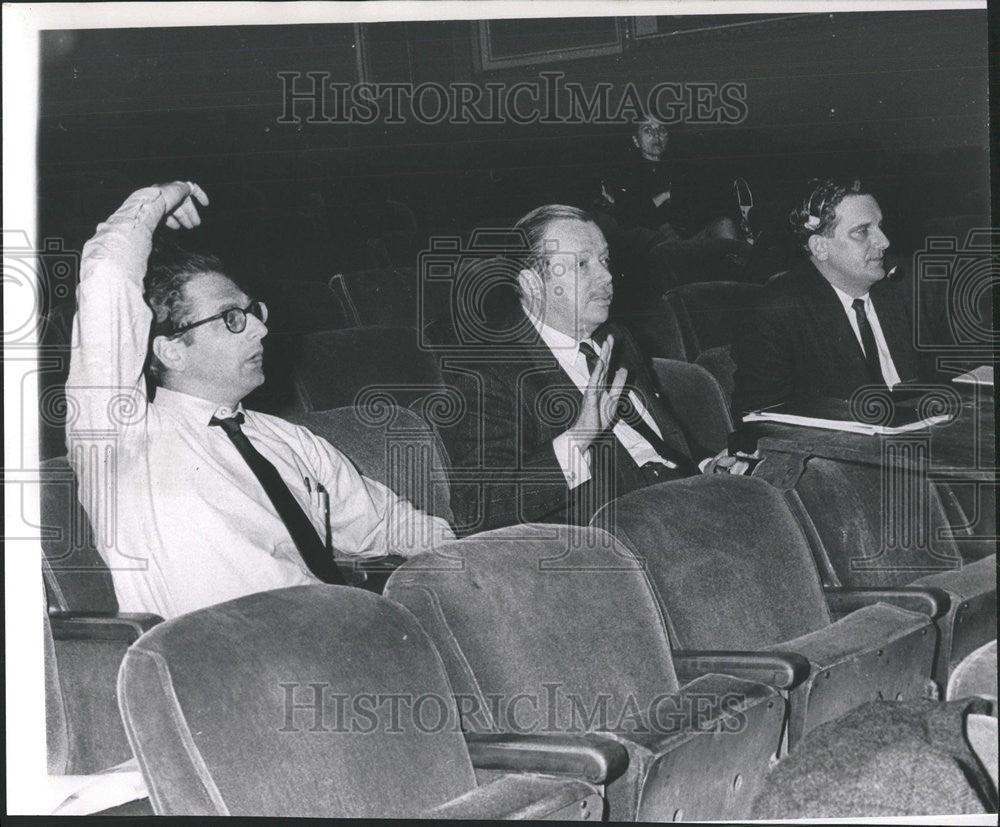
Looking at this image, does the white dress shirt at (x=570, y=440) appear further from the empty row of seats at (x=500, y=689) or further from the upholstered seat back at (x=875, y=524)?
the upholstered seat back at (x=875, y=524)

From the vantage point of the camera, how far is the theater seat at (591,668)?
1.85 metres

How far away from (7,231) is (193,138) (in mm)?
353

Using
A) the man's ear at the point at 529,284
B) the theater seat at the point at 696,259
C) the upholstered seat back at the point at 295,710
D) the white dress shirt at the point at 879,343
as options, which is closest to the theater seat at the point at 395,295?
the man's ear at the point at 529,284

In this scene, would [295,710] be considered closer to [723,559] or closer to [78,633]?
[78,633]

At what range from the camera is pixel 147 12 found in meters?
2.13

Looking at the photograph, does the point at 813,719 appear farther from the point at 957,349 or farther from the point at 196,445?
the point at 196,445

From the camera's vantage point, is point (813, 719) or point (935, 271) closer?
point (813, 719)

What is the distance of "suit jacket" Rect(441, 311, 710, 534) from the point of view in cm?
215

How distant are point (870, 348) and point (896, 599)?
1.49 feet

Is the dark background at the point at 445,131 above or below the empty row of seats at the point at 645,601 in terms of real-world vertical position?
above

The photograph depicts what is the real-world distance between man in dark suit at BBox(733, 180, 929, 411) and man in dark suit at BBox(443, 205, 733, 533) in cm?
25

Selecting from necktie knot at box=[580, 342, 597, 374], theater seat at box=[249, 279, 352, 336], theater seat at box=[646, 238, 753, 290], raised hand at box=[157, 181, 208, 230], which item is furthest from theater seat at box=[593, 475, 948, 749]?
raised hand at box=[157, 181, 208, 230]

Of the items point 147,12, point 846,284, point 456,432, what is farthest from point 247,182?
point 846,284

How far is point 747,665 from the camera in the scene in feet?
6.61
